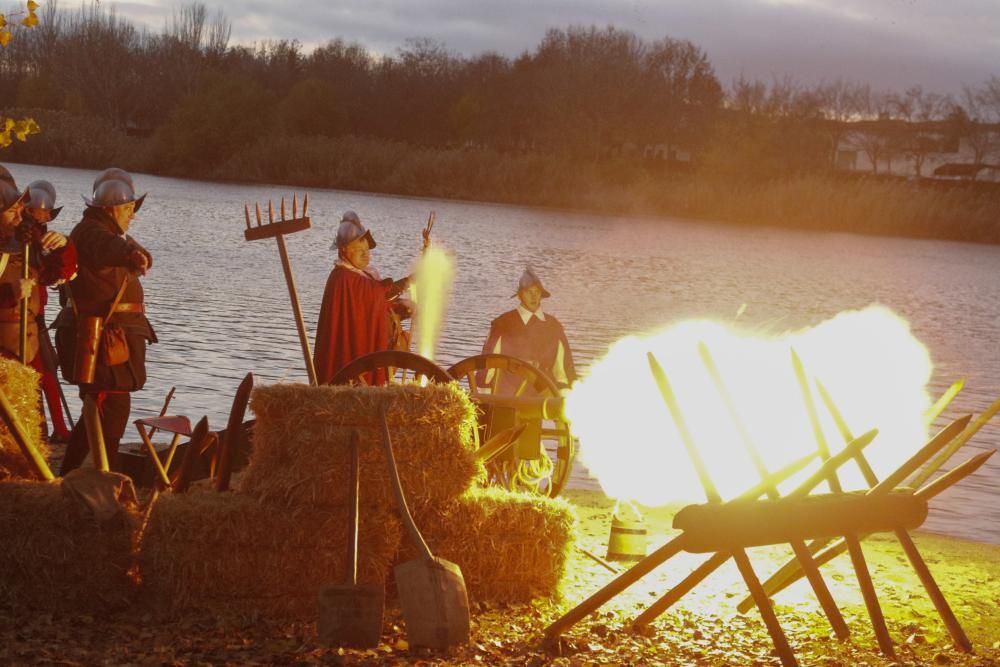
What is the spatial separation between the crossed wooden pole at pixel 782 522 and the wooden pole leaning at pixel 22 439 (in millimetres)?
2682

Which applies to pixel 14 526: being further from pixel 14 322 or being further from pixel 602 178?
pixel 602 178

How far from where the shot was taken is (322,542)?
716cm

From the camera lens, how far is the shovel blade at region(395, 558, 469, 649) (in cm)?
678

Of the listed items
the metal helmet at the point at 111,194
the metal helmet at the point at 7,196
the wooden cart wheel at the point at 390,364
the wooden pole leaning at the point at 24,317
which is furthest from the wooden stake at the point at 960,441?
the metal helmet at the point at 7,196

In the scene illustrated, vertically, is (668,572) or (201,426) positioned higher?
(201,426)

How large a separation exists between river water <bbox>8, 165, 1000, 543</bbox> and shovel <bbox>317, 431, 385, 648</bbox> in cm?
624

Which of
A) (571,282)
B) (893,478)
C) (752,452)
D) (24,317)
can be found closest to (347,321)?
(24,317)

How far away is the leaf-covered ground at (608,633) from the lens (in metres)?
6.53

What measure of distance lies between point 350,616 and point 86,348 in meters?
3.23

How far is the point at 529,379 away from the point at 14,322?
141 inches

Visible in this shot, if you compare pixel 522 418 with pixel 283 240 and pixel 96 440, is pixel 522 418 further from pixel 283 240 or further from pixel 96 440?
pixel 96 440

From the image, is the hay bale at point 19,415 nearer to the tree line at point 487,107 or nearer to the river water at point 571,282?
the river water at point 571,282

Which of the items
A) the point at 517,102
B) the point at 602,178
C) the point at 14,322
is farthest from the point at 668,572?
the point at 517,102

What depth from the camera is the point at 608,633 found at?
736cm
